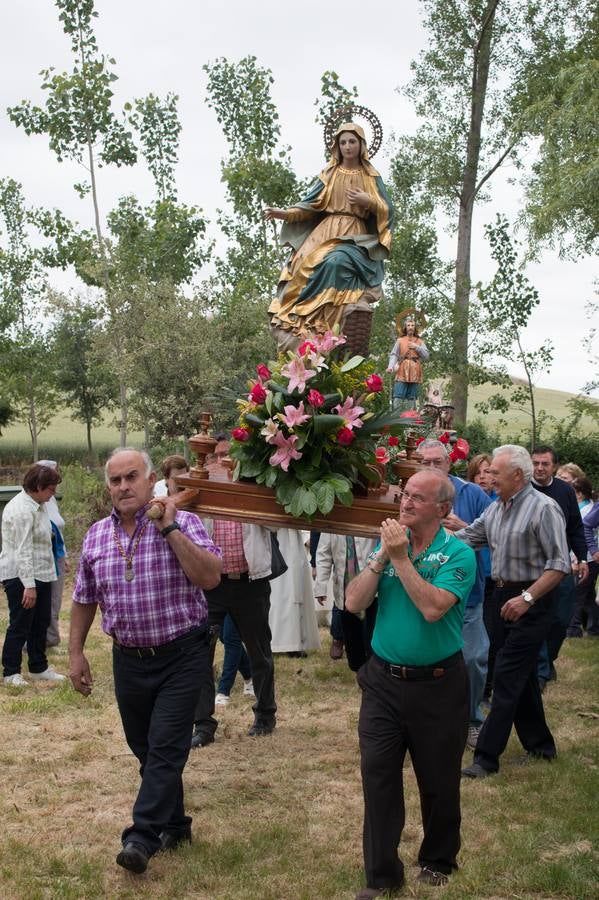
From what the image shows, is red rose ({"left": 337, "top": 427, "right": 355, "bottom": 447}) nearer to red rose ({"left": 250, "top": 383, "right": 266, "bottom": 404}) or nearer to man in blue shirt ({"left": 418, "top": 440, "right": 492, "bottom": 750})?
red rose ({"left": 250, "top": 383, "right": 266, "bottom": 404})

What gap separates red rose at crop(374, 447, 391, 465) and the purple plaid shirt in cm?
103

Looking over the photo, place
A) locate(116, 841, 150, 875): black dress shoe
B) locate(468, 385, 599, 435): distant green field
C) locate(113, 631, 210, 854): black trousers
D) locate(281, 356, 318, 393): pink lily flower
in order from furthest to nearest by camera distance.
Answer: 1. locate(468, 385, 599, 435): distant green field
2. locate(281, 356, 318, 393): pink lily flower
3. locate(113, 631, 210, 854): black trousers
4. locate(116, 841, 150, 875): black dress shoe

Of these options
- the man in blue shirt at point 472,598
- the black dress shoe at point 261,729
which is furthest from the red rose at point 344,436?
the black dress shoe at point 261,729

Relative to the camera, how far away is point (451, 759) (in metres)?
4.66

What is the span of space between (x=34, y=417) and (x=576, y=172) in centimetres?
2497

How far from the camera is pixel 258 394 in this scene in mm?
5457

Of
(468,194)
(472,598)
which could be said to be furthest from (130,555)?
(468,194)

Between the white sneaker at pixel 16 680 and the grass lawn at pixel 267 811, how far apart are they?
0.82 ft

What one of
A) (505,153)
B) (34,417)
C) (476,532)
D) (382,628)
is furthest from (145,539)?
(34,417)

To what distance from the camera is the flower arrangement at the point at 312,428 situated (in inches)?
207

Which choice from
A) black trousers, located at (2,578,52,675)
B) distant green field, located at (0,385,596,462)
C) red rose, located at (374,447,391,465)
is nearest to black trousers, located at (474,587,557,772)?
red rose, located at (374,447,391,465)

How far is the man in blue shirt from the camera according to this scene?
6836 millimetres

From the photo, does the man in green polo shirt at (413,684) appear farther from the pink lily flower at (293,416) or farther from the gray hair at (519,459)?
the gray hair at (519,459)

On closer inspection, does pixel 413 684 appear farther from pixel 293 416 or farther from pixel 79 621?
pixel 79 621
